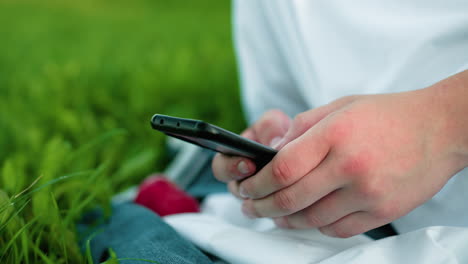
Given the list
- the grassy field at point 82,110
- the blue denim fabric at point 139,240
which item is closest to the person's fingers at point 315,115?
the blue denim fabric at point 139,240

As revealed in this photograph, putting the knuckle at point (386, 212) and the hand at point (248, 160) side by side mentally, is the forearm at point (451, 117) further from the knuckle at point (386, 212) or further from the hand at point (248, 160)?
the hand at point (248, 160)

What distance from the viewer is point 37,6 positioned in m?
3.59

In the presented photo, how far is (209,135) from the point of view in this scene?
1.47 ft

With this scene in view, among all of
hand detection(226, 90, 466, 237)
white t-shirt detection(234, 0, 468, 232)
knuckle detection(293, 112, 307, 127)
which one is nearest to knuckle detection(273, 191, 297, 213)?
hand detection(226, 90, 466, 237)

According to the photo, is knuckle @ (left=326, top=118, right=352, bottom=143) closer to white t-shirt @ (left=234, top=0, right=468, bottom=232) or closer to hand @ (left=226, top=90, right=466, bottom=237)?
hand @ (left=226, top=90, right=466, bottom=237)

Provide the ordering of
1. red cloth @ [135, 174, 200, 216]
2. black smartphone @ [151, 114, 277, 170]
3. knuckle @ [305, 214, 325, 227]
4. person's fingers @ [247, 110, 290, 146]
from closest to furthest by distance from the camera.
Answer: black smartphone @ [151, 114, 277, 170]
knuckle @ [305, 214, 325, 227]
person's fingers @ [247, 110, 290, 146]
red cloth @ [135, 174, 200, 216]

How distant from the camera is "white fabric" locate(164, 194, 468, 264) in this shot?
0.50 meters

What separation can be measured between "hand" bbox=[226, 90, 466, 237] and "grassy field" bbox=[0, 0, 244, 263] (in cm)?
32

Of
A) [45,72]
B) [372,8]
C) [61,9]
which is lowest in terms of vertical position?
[45,72]

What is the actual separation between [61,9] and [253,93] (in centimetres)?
315

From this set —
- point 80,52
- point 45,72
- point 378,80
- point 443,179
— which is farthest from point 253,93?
point 80,52

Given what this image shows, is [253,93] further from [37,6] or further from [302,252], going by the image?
[37,6]

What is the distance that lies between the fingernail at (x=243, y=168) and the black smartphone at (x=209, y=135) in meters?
0.02

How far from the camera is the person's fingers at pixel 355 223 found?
1.78ft
